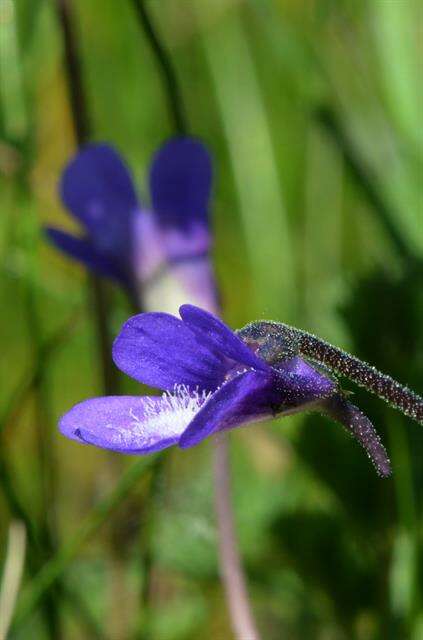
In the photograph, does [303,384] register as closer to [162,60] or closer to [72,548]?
[72,548]

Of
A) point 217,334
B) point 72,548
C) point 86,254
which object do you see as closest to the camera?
point 217,334

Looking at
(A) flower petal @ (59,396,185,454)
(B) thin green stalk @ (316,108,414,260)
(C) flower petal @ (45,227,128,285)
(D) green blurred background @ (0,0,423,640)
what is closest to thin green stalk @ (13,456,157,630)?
(D) green blurred background @ (0,0,423,640)

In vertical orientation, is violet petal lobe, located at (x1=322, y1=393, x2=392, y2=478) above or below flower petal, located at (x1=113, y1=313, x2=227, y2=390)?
below

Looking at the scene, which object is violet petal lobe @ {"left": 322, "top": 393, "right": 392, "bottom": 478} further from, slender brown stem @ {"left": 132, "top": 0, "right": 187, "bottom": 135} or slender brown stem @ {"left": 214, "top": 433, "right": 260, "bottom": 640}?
slender brown stem @ {"left": 132, "top": 0, "right": 187, "bottom": 135}

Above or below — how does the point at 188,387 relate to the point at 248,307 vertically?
above

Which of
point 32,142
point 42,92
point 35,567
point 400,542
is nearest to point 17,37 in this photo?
point 32,142

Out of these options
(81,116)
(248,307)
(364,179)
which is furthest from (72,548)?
(248,307)
